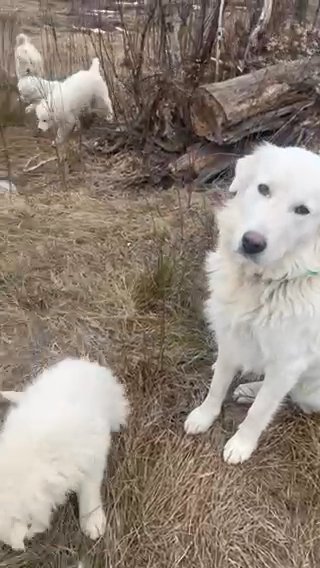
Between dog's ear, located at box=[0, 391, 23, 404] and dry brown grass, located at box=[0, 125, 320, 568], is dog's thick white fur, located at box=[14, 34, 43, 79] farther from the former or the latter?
dog's ear, located at box=[0, 391, 23, 404]

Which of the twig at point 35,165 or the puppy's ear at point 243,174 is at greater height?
the puppy's ear at point 243,174

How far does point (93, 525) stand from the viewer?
2.15 meters

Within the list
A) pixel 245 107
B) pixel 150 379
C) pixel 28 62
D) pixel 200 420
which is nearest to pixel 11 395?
pixel 150 379

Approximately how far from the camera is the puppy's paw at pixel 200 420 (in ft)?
8.08

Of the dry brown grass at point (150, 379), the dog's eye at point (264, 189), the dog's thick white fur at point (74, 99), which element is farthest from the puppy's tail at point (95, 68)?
the dog's eye at point (264, 189)

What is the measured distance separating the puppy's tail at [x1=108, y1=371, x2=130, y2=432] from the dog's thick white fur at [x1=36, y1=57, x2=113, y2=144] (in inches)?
116

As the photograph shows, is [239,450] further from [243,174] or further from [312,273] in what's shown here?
[243,174]

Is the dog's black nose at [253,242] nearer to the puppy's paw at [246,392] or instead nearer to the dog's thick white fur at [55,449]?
the dog's thick white fur at [55,449]

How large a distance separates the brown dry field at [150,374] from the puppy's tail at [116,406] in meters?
0.08

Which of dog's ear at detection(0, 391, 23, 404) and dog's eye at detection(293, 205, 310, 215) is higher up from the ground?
dog's eye at detection(293, 205, 310, 215)

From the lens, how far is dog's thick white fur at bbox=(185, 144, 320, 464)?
1.85 meters

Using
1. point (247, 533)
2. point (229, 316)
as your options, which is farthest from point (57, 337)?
point (247, 533)

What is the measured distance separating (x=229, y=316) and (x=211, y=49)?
255 centimetres

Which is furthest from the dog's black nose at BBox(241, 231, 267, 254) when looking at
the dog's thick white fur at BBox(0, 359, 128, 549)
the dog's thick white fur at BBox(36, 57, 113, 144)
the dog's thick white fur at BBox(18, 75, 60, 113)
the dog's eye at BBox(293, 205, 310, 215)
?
the dog's thick white fur at BBox(18, 75, 60, 113)
